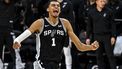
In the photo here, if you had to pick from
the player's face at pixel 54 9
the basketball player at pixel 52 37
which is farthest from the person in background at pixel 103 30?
the player's face at pixel 54 9

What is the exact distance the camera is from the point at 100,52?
1020 cm

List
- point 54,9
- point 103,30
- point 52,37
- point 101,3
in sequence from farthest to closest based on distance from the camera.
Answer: point 103,30, point 101,3, point 52,37, point 54,9

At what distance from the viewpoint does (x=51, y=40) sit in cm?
777

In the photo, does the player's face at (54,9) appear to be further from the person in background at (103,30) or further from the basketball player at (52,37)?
the person in background at (103,30)

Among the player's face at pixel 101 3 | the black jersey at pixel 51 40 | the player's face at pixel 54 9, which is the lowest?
the black jersey at pixel 51 40

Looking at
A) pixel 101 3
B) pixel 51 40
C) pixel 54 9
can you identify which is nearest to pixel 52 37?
pixel 51 40

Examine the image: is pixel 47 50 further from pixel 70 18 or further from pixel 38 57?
pixel 70 18

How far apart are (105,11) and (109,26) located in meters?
0.34

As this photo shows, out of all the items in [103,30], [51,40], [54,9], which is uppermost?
[54,9]

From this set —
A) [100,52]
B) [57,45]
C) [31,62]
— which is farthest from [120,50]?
[57,45]

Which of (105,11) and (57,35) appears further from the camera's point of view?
(105,11)

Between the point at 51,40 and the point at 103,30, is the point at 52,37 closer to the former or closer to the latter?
the point at 51,40

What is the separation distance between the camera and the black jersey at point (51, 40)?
7723 millimetres

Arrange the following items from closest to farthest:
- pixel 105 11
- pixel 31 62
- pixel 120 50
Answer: pixel 105 11, pixel 120 50, pixel 31 62
